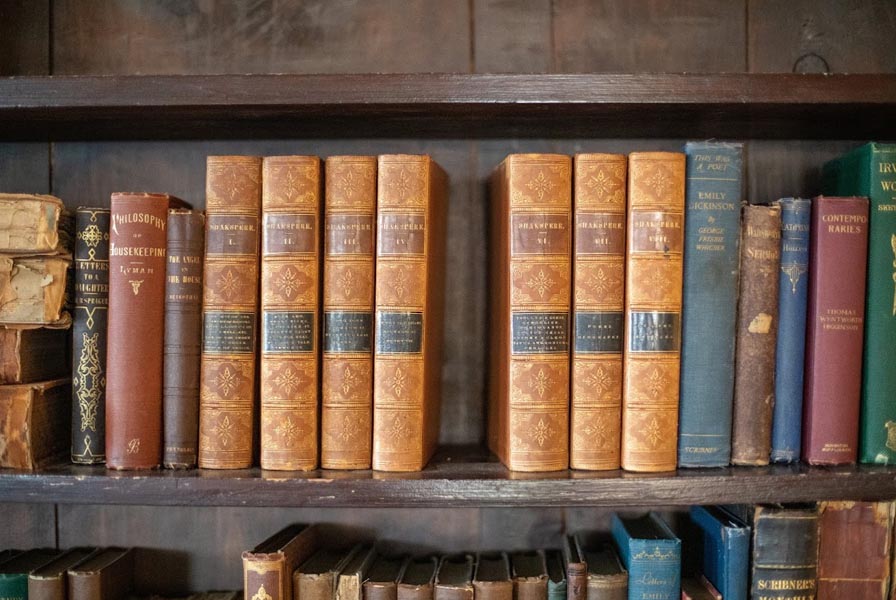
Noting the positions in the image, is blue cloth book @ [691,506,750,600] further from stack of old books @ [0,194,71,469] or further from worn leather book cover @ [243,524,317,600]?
stack of old books @ [0,194,71,469]

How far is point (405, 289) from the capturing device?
28.2 inches

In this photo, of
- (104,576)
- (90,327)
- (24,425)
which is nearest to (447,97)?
(90,327)

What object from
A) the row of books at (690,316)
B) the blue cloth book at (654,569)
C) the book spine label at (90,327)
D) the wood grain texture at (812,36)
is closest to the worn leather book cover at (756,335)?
the row of books at (690,316)

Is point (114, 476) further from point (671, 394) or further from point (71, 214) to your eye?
point (671, 394)

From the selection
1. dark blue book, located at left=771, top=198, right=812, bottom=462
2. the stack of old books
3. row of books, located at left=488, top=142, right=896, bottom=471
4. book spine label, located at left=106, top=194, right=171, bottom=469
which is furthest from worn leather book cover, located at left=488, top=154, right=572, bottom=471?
the stack of old books

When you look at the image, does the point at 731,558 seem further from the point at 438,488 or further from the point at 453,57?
the point at 453,57

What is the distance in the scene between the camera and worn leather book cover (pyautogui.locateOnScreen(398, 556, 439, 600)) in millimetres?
756

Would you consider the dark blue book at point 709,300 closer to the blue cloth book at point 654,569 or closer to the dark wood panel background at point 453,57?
the blue cloth book at point 654,569

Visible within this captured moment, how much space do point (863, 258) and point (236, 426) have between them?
0.68 m

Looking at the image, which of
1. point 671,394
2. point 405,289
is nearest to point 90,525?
point 405,289

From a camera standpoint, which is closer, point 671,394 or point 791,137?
point 671,394

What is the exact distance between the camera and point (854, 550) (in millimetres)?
736

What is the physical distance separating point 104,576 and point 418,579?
0.36 metres

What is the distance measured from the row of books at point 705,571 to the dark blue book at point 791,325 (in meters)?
0.08
